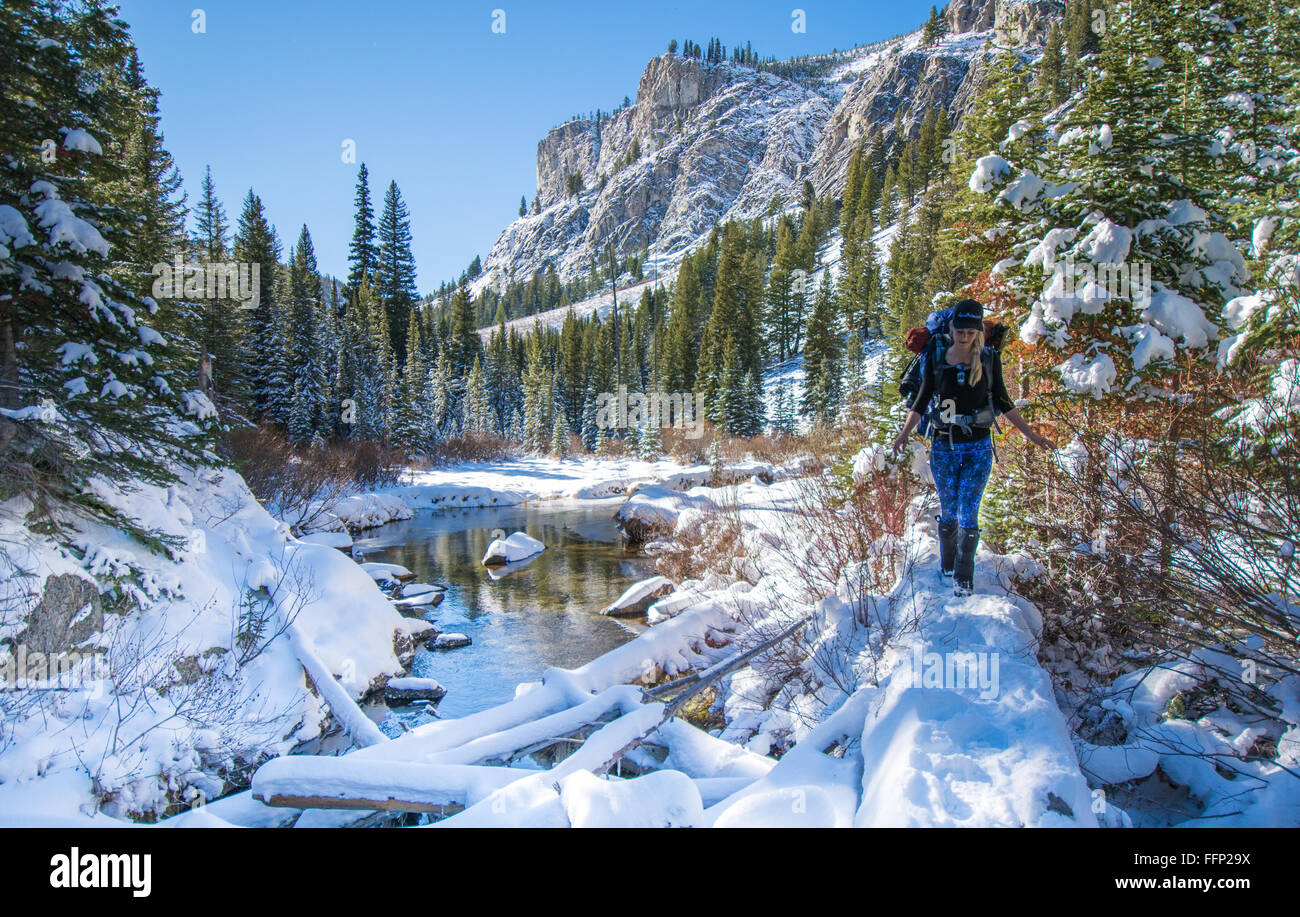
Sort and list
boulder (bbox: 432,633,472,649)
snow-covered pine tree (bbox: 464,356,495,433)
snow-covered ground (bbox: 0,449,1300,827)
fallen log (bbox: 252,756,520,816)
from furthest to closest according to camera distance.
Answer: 1. snow-covered pine tree (bbox: 464,356,495,433)
2. boulder (bbox: 432,633,472,649)
3. fallen log (bbox: 252,756,520,816)
4. snow-covered ground (bbox: 0,449,1300,827)

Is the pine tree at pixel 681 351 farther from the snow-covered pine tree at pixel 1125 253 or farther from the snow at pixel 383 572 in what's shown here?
the snow-covered pine tree at pixel 1125 253

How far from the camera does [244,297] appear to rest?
26172 mm

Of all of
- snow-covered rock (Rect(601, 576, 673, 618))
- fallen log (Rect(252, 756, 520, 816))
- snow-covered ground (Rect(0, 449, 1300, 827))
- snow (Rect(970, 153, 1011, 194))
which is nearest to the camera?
snow-covered ground (Rect(0, 449, 1300, 827))

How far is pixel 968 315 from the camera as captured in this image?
14.7 ft

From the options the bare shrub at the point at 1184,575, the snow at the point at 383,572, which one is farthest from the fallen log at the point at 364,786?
the snow at the point at 383,572

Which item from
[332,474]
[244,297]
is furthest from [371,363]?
[332,474]

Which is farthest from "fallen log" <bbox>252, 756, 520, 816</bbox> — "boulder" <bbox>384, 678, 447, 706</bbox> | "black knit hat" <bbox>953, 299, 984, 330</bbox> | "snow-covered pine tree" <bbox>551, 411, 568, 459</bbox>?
"snow-covered pine tree" <bbox>551, 411, 568, 459</bbox>

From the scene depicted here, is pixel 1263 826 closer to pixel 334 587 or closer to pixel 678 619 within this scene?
pixel 678 619

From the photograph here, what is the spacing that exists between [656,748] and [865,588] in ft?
8.34

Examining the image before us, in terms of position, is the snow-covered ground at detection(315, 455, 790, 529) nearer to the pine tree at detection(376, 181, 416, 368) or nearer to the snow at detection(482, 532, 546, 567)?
the snow at detection(482, 532, 546, 567)

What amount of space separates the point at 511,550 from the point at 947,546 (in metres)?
13.3

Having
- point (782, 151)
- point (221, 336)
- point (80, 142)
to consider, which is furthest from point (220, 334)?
point (782, 151)

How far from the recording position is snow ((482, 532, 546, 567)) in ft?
52.7

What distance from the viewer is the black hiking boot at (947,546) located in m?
4.89
